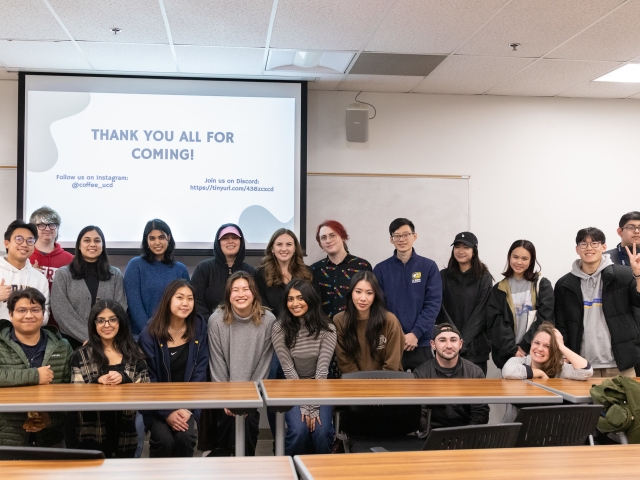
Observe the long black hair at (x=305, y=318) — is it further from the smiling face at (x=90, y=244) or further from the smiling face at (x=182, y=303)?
the smiling face at (x=90, y=244)

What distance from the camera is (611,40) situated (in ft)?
15.3

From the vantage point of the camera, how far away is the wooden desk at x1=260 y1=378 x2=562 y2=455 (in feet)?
10.3

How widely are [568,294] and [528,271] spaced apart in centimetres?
32

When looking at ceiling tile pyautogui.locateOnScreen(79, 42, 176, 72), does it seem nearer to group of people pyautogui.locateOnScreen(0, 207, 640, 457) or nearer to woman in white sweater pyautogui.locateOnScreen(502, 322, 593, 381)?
group of people pyautogui.locateOnScreen(0, 207, 640, 457)

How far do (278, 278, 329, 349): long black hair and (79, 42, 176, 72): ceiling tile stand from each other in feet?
6.86

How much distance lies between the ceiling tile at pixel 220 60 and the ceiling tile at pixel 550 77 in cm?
214

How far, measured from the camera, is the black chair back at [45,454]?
2.04 m

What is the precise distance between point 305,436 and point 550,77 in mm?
3615

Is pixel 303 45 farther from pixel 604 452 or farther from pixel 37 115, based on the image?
pixel 604 452

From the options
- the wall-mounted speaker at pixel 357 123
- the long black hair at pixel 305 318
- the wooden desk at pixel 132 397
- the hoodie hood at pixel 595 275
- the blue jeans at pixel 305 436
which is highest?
the wall-mounted speaker at pixel 357 123

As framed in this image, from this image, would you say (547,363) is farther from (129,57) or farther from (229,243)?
(129,57)

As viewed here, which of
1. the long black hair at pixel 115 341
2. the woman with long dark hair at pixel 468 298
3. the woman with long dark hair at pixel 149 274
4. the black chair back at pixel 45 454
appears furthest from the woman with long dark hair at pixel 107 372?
the woman with long dark hair at pixel 468 298

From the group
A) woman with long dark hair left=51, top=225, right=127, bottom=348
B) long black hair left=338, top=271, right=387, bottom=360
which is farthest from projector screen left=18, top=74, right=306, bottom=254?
long black hair left=338, top=271, right=387, bottom=360

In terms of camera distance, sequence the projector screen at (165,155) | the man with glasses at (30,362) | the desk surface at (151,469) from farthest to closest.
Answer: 1. the projector screen at (165,155)
2. the man with glasses at (30,362)
3. the desk surface at (151,469)
